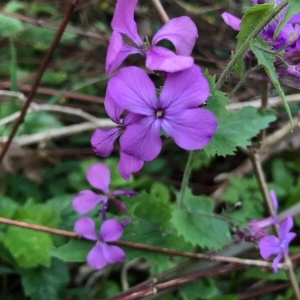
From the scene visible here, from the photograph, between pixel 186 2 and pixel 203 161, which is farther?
pixel 186 2

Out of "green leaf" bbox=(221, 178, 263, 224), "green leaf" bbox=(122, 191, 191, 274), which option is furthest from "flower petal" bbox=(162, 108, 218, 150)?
"green leaf" bbox=(221, 178, 263, 224)

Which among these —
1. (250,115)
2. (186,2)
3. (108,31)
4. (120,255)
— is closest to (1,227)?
(120,255)

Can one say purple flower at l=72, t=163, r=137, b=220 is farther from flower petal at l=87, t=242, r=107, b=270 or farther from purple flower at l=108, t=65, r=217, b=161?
purple flower at l=108, t=65, r=217, b=161

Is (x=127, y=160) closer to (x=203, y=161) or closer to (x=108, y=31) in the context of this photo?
(x=203, y=161)

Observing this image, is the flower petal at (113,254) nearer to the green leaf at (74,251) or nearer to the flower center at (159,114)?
the green leaf at (74,251)

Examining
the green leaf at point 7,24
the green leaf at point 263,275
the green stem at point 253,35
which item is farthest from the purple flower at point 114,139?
the green leaf at point 7,24

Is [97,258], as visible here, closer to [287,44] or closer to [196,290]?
[196,290]
